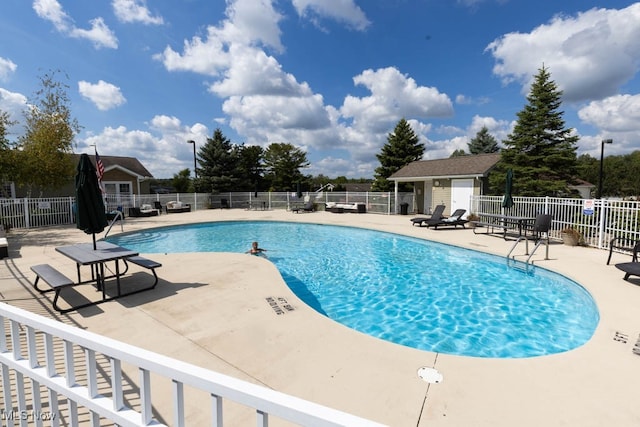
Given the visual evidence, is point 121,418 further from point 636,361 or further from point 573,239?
point 573,239

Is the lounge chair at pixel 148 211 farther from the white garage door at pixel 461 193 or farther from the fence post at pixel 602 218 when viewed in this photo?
the fence post at pixel 602 218

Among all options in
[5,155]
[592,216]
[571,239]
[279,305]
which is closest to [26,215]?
[5,155]

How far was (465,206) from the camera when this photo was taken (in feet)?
58.9

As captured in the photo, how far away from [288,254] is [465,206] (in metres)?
12.6

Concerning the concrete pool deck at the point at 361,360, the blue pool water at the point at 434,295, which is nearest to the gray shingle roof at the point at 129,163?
Answer: the blue pool water at the point at 434,295

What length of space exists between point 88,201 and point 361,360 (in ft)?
16.3

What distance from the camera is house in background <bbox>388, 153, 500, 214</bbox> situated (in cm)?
1747

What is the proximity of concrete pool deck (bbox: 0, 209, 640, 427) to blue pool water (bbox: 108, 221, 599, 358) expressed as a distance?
78cm

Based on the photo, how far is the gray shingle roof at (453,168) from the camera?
17.6 m

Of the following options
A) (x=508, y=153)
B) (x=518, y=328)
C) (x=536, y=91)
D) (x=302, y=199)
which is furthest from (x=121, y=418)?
(x=302, y=199)

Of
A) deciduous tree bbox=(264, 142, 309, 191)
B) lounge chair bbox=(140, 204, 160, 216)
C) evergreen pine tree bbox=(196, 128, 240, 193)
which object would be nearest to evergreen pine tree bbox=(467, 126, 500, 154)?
deciduous tree bbox=(264, 142, 309, 191)

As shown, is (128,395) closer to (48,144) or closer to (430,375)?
(430,375)

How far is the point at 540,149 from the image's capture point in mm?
16969

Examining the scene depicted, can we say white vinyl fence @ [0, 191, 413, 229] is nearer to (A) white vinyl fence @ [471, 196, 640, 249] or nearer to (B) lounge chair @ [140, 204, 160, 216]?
(B) lounge chair @ [140, 204, 160, 216]
